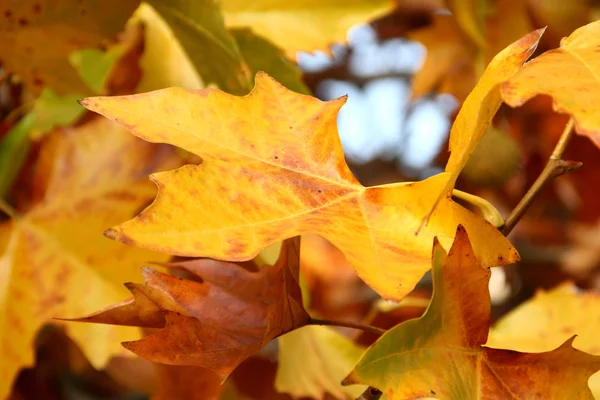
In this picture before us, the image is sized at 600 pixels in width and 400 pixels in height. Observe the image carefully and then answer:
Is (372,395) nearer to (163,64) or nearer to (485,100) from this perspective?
(485,100)

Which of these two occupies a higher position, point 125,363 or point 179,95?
point 179,95

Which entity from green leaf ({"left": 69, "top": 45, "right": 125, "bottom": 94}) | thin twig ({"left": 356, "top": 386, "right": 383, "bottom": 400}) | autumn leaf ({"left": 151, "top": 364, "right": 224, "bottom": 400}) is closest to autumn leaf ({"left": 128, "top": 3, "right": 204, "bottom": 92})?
green leaf ({"left": 69, "top": 45, "right": 125, "bottom": 94})

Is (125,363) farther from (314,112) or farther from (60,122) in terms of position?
(314,112)

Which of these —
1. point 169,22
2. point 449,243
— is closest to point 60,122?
point 169,22

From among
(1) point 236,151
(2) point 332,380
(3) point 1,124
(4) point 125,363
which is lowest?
(4) point 125,363

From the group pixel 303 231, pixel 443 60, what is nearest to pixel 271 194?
pixel 303 231
